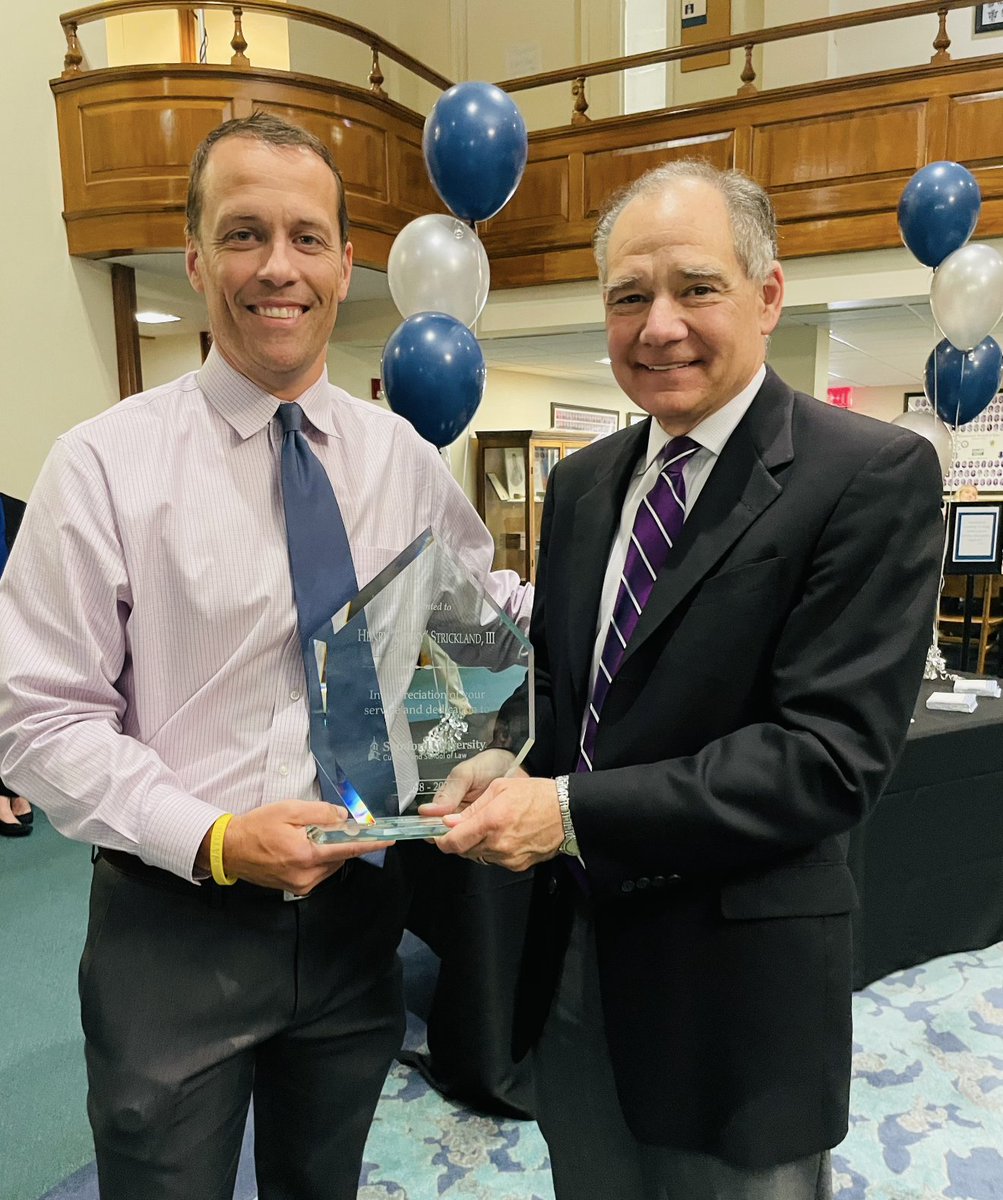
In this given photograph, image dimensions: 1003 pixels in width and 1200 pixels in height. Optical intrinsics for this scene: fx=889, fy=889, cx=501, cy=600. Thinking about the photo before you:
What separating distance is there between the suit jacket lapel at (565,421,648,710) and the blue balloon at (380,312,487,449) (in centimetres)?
125

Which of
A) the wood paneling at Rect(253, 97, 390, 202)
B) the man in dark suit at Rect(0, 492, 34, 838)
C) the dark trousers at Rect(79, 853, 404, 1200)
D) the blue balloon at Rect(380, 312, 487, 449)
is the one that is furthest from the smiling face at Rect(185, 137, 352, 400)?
the wood paneling at Rect(253, 97, 390, 202)

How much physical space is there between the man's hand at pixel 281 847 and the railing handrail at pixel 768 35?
6.39m

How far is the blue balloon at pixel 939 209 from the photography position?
348 cm

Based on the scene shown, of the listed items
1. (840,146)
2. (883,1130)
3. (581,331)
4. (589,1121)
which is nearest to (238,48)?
(581,331)

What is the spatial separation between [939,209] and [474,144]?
206 centimetres

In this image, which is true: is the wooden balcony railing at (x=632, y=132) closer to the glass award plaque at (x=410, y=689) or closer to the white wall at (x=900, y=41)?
the white wall at (x=900, y=41)

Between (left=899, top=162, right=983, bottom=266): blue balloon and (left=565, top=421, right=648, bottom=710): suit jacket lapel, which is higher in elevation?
(left=899, top=162, right=983, bottom=266): blue balloon

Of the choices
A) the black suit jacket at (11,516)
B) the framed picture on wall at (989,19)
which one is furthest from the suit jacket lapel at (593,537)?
the framed picture on wall at (989,19)

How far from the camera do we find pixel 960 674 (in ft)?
11.5

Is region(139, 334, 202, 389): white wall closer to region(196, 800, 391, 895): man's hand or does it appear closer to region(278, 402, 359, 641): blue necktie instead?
region(278, 402, 359, 641): blue necktie

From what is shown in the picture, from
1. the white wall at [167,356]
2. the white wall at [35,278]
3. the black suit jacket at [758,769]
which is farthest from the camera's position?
the white wall at [167,356]

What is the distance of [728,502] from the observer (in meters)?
1.04

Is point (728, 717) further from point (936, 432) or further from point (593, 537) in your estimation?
point (936, 432)

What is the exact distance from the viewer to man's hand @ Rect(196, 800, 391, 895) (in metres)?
1.01
